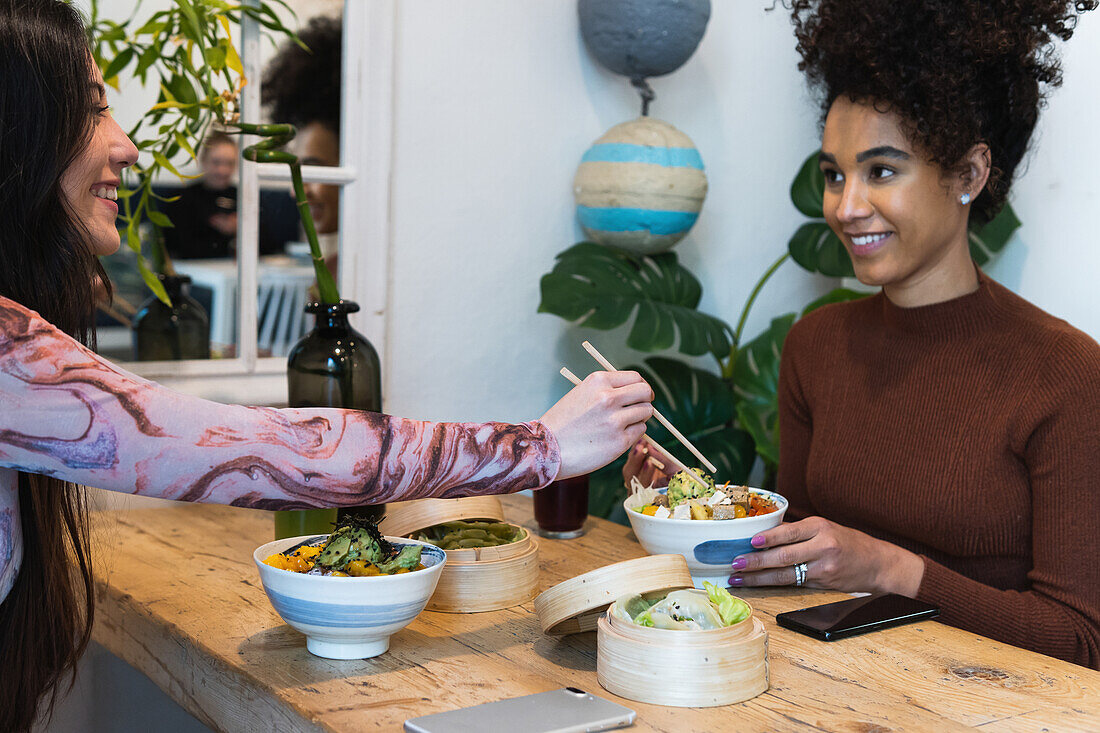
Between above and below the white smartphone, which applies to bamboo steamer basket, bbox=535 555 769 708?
above

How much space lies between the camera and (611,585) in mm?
1027

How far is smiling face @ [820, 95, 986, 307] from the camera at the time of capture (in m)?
1.58

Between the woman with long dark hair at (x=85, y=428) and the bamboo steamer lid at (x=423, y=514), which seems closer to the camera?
the woman with long dark hair at (x=85, y=428)

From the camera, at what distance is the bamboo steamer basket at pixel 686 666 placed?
37.1 inches

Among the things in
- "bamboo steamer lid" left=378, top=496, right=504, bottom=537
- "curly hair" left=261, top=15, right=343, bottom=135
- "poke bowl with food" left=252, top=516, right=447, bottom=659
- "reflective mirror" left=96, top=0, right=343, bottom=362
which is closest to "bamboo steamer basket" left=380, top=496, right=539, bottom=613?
"bamboo steamer lid" left=378, top=496, right=504, bottom=537

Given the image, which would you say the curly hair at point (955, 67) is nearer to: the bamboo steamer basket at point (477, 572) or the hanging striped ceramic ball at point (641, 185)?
the hanging striped ceramic ball at point (641, 185)

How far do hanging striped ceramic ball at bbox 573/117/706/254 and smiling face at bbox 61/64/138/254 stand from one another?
46.9 inches

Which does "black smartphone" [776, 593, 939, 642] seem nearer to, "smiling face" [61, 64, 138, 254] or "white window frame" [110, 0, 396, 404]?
"smiling face" [61, 64, 138, 254]

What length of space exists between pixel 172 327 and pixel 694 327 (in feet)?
3.59

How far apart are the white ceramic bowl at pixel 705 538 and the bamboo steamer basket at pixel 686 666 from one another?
0.30 m

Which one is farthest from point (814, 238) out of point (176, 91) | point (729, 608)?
point (729, 608)

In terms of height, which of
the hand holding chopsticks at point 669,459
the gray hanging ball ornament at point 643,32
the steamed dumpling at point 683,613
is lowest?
the steamed dumpling at point 683,613

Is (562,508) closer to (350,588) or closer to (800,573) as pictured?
(800,573)

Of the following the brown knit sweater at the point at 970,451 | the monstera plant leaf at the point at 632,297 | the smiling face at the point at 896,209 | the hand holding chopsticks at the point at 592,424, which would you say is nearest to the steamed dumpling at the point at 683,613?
the hand holding chopsticks at the point at 592,424
